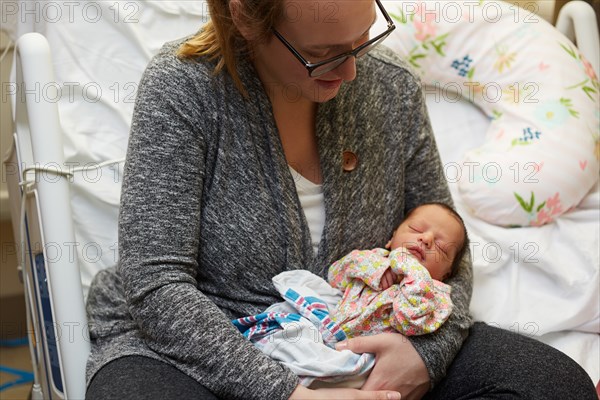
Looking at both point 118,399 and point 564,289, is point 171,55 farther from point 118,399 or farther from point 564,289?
point 564,289

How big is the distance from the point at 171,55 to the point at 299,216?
0.34 meters

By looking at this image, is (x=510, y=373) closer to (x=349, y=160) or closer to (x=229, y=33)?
(x=349, y=160)

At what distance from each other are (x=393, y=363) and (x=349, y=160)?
1.22 feet

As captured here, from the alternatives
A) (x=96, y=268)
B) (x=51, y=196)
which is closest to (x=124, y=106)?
(x=96, y=268)

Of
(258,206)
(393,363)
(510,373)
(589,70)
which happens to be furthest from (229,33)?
(589,70)

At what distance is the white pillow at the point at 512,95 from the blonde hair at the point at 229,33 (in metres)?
0.69

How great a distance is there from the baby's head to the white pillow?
14.7 inches

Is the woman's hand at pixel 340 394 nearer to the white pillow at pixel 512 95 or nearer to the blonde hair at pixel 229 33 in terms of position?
the blonde hair at pixel 229 33

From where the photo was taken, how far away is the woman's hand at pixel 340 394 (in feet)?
3.86

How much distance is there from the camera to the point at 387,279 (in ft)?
4.40

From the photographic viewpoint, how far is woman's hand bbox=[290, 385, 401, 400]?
1178 millimetres

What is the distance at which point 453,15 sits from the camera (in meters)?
1.93

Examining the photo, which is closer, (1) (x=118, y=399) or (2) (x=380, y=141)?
(1) (x=118, y=399)

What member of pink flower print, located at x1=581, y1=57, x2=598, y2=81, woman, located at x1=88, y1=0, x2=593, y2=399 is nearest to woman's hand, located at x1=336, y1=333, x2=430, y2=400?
woman, located at x1=88, y1=0, x2=593, y2=399
